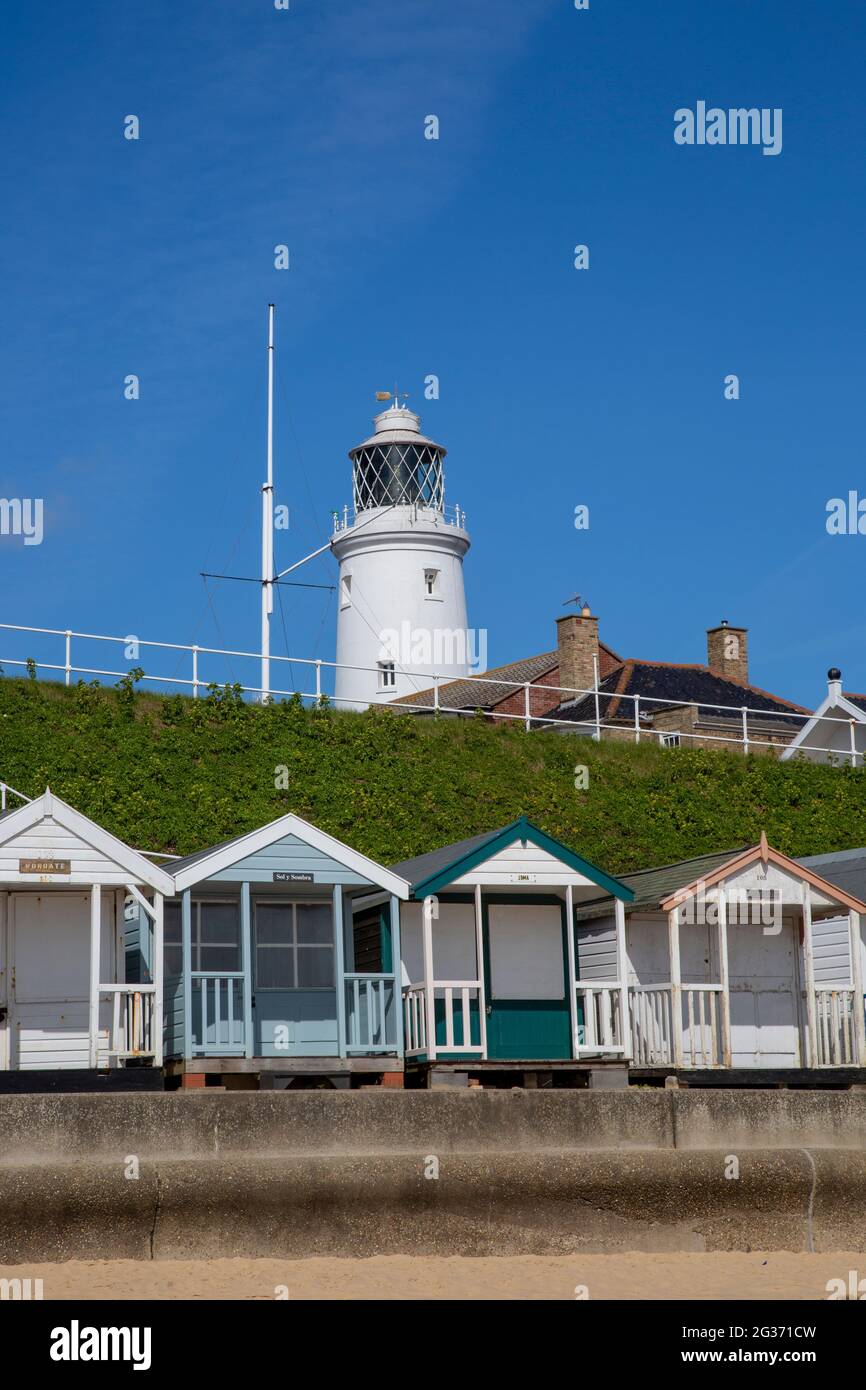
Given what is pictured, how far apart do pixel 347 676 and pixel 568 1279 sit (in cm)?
3796

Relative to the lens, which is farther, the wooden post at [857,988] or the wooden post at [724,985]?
the wooden post at [857,988]

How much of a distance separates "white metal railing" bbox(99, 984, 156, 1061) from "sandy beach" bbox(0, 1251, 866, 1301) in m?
4.85

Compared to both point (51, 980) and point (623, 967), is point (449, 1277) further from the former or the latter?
point (623, 967)

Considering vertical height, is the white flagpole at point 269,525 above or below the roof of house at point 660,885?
above

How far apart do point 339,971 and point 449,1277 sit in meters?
6.11

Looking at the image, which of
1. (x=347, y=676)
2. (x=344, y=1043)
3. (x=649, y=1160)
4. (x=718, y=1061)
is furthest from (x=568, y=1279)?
(x=347, y=676)

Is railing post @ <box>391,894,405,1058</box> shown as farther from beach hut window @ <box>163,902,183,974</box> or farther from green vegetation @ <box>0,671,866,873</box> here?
green vegetation @ <box>0,671,866,873</box>

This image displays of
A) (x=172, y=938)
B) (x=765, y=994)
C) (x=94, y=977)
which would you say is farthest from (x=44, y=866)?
A: (x=765, y=994)

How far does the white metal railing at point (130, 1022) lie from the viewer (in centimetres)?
Result: 2111

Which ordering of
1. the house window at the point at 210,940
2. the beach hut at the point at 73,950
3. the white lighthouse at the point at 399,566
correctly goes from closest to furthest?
the beach hut at the point at 73,950, the house window at the point at 210,940, the white lighthouse at the point at 399,566

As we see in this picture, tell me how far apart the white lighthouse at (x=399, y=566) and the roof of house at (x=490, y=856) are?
97.9 feet

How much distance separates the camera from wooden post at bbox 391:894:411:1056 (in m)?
22.5

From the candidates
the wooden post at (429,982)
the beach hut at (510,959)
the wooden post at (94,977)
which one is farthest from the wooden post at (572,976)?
the wooden post at (94,977)

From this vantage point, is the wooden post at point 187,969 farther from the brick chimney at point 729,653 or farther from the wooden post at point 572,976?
the brick chimney at point 729,653
